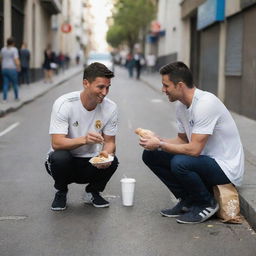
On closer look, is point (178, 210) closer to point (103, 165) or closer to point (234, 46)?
point (103, 165)

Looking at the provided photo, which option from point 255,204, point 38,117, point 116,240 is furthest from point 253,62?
point 116,240

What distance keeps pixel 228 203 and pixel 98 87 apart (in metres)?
1.60

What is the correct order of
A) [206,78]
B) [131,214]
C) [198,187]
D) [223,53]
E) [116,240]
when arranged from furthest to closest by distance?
1. [206,78]
2. [223,53]
3. [131,214]
4. [198,187]
5. [116,240]

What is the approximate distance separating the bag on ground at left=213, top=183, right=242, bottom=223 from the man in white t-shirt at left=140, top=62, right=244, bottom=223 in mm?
59

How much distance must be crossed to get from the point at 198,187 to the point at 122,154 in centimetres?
419

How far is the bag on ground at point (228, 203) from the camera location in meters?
5.23

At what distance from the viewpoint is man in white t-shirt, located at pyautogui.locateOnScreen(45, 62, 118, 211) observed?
5.28 meters

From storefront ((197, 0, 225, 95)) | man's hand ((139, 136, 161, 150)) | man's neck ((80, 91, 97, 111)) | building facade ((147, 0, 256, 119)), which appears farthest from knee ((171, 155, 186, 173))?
storefront ((197, 0, 225, 95))

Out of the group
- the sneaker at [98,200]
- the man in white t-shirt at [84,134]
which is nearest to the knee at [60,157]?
the man in white t-shirt at [84,134]

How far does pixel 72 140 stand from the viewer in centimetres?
533

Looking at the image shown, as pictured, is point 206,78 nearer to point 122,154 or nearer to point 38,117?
point 38,117

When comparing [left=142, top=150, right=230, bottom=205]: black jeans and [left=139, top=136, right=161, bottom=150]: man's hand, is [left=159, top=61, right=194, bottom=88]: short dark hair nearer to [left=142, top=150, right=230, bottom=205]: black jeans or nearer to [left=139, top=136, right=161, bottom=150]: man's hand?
[left=139, top=136, right=161, bottom=150]: man's hand

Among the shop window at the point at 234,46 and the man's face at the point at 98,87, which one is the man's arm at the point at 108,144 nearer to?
the man's face at the point at 98,87

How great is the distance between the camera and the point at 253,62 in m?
14.3
